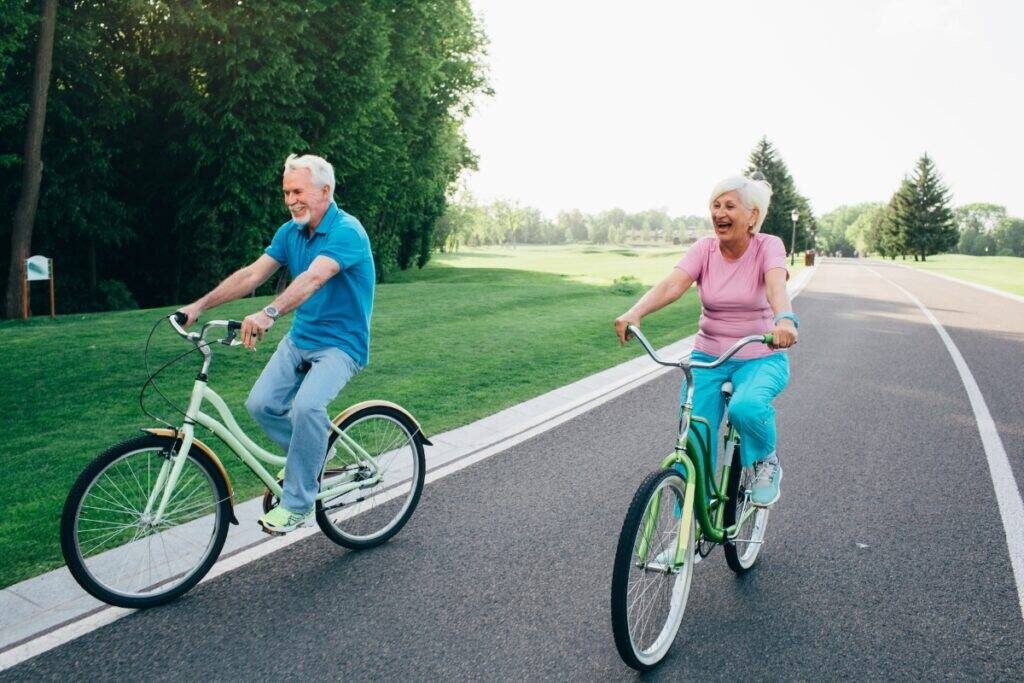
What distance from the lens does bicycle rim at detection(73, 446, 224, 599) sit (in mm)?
3320

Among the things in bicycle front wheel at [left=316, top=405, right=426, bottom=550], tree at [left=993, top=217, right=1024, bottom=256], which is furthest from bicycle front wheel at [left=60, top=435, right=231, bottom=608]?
tree at [left=993, top=217, right=1024, bottom=256]

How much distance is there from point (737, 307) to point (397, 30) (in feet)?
81.0

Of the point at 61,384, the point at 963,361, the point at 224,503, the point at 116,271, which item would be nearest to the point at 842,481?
the point at 224,503

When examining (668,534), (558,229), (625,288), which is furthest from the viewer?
(558,229)

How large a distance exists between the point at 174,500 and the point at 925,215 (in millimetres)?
102267

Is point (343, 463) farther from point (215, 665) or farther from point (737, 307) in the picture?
point (737, 307)

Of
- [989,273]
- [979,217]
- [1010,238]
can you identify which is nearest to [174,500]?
[989,273]

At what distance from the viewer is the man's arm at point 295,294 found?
327 cm

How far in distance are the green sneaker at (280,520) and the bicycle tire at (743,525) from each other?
7.49 feet

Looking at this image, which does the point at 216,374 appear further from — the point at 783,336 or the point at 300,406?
the point at 783,336

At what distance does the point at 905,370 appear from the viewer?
10.0 meters

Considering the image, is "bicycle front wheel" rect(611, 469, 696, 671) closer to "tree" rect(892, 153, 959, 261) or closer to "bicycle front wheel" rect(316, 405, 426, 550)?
"bicycle front wheel" rect(316, 405, 426, 550)

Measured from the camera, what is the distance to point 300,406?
3.68m

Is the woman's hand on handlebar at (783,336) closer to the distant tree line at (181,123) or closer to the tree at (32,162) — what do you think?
the tree at (32,162)
